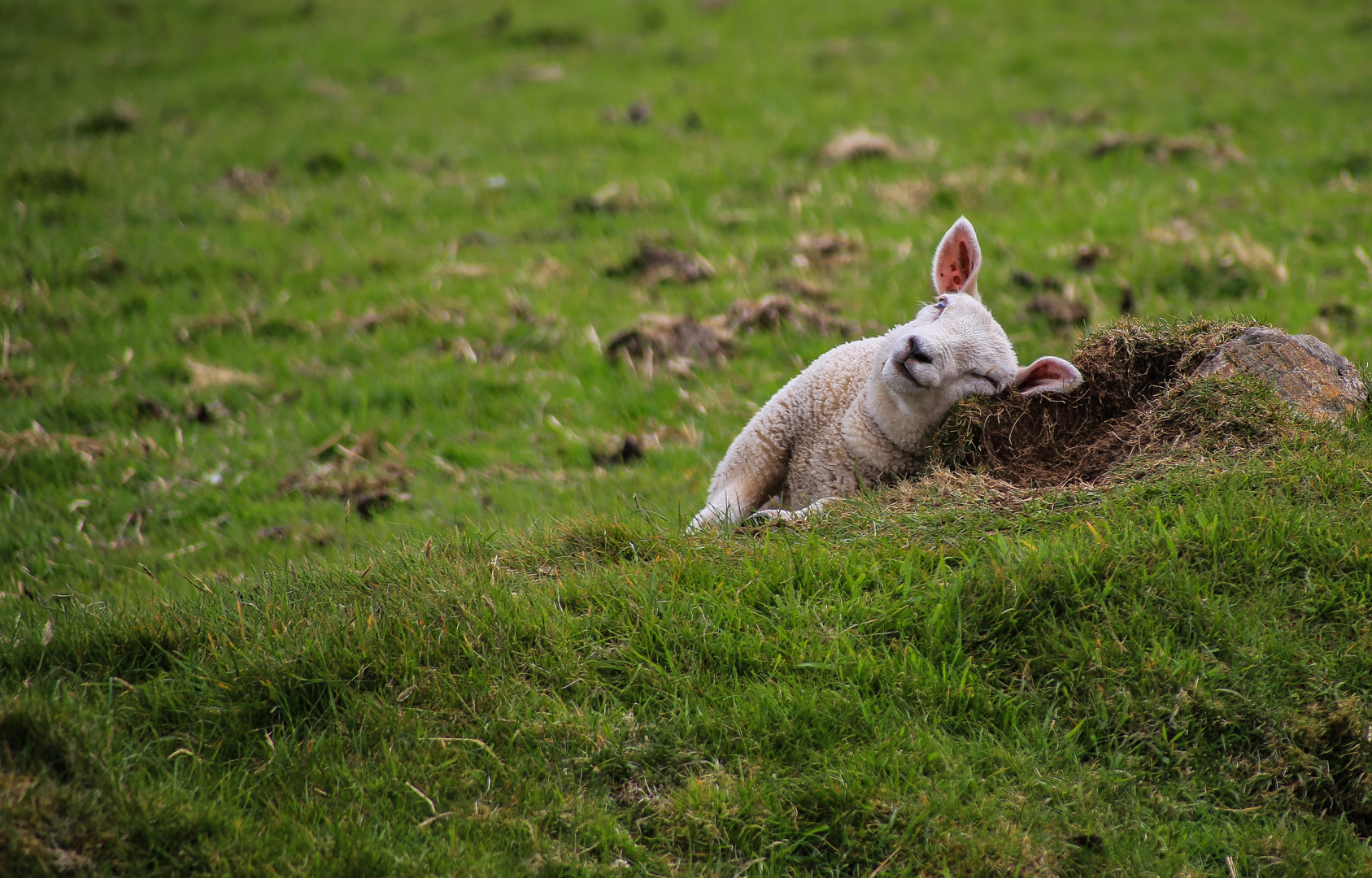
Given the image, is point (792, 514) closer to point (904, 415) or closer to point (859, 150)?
point (904, 415)

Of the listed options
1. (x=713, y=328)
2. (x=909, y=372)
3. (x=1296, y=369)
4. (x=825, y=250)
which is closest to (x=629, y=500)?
(x=909, y=372)

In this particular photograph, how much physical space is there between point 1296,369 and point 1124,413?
71 cm

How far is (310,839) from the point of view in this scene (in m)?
3.10

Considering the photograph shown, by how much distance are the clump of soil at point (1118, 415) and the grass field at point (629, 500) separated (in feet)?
0.76

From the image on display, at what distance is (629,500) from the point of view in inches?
232

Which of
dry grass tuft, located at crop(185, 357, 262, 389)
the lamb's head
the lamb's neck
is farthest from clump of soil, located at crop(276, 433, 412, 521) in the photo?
the lamb's head

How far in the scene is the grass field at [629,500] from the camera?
3.26 metres

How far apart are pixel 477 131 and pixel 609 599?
1065 cm

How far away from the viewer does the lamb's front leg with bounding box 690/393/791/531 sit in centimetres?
505

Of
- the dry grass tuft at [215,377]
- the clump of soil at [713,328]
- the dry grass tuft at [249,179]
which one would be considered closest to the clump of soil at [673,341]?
the clump of soil at [713,328]

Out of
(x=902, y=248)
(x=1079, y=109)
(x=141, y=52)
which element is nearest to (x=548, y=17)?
(x=141, y=52)

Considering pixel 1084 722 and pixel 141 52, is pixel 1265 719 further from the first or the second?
pixel 141 52

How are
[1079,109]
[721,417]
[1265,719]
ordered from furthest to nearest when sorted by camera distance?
[1079,109] → [721,417] → [1265,719]

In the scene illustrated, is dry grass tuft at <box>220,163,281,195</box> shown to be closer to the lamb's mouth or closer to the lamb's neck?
the lamb's neck
